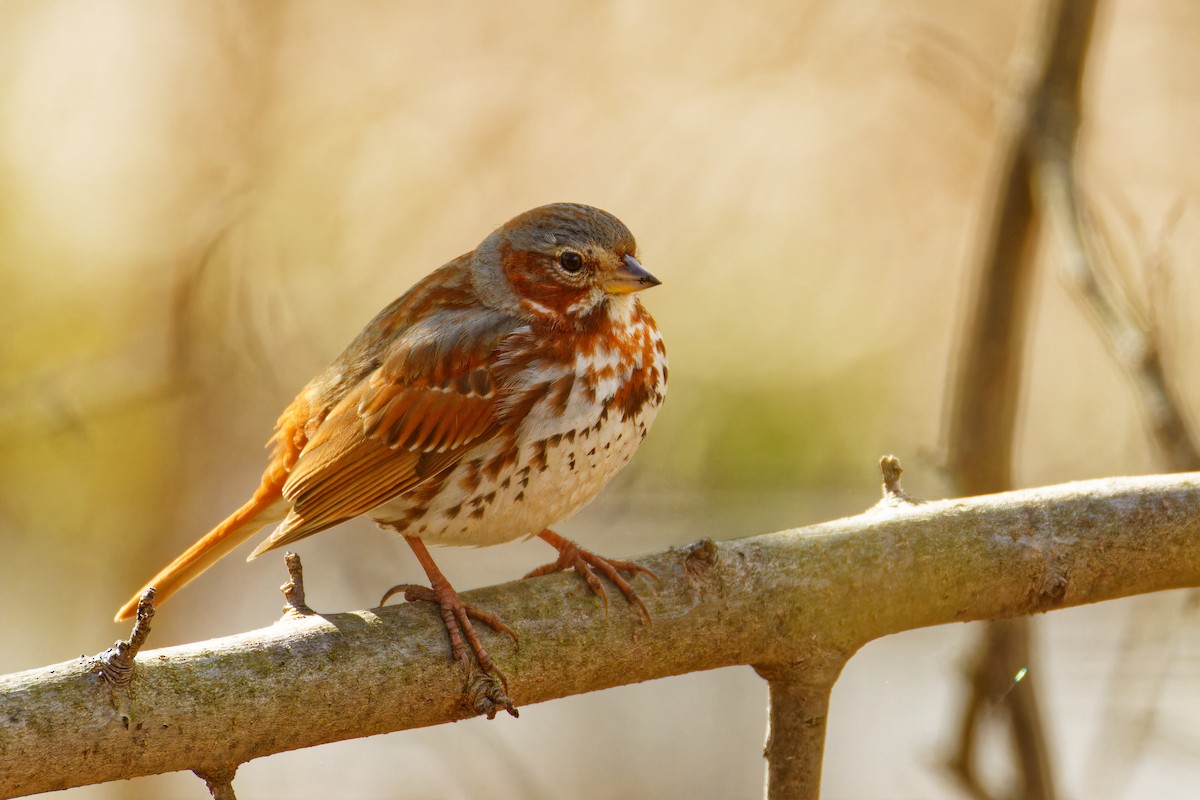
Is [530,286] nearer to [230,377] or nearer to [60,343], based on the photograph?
[230,377]

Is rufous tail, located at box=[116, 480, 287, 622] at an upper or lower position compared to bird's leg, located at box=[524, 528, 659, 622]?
upper

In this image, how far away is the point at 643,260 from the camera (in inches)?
261

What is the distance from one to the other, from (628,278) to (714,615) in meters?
1.01

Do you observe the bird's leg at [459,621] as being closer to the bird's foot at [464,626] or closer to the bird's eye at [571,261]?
the bird's foot at [464,626]

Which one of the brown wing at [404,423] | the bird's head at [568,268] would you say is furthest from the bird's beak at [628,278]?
the brown wing at [404,423]

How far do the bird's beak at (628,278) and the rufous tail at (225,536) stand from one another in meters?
1.11

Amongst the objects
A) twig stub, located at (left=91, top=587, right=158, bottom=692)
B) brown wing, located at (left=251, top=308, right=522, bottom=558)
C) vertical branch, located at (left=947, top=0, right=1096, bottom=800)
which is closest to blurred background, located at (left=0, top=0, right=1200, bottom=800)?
vertical branch, located at (left=947, top=0, right=1096, bottom=800)

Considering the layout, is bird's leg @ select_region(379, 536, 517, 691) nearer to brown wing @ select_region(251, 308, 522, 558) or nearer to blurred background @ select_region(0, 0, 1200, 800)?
brown wing @ select_region(251, 308, 522, 558)

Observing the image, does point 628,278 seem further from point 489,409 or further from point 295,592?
point 295,592

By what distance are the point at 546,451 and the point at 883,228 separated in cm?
458

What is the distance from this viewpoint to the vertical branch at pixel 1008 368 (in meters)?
4.22

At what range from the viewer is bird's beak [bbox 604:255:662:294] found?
3.52 metres

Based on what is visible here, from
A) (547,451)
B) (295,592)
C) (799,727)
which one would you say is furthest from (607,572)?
(295,592)

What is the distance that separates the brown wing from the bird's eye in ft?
0.66
